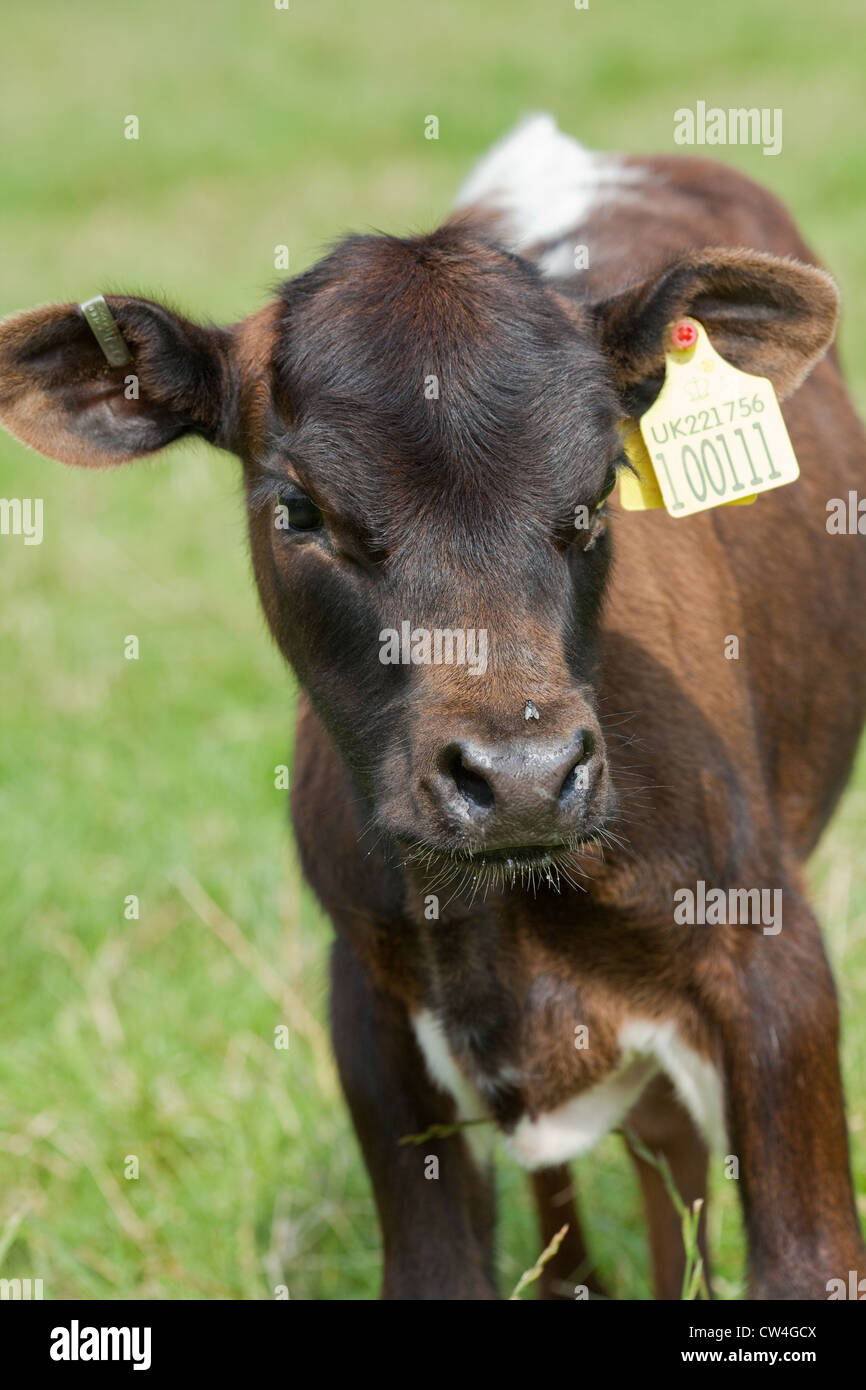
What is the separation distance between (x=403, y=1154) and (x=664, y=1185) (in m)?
1.21

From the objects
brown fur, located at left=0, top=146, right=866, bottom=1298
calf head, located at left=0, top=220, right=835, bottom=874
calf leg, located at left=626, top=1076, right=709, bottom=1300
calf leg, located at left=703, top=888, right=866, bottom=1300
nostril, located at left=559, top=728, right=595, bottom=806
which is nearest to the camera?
nostril, located at left=559, top=728, right=595, bottom=806

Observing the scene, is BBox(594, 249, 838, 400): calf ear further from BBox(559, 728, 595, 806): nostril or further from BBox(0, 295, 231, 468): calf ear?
BBox(559, 728, 595, 806): nostril

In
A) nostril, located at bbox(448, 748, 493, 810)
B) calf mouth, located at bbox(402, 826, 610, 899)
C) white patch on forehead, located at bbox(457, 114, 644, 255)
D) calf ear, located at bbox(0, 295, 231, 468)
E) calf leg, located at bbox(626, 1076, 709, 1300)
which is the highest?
white patch on forehead, located at bbox(457, 114, 644, 255)

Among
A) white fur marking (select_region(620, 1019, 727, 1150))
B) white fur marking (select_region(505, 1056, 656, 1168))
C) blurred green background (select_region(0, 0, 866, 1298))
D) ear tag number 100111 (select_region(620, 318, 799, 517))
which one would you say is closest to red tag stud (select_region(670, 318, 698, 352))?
ear tag number 100111 (select_region(620, 318, 799, 517))

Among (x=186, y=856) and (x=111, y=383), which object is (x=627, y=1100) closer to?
(x=111, y=383)

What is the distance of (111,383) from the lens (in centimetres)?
423

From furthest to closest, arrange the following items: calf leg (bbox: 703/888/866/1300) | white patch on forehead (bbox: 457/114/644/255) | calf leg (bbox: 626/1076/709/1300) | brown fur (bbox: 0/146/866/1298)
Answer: white patch on forehead (bbox: 457/114/644/255) → calf leg (bbox: 626/1076/709/1300) → calf leg (bbox: 703/888/866/1300) → brown fur (bbox: 0/146/866/1298)

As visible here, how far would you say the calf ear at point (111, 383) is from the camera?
4055 millimetres

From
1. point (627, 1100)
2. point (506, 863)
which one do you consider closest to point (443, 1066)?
point (627, 1100)

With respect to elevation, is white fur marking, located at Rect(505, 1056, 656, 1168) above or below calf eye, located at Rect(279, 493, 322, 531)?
below

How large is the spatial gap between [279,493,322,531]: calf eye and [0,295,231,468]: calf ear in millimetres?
485

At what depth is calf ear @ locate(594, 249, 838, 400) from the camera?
409 centimetres

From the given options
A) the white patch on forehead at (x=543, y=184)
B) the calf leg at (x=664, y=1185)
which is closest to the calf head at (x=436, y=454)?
the white patch on forehead at (x=543, y=184)
